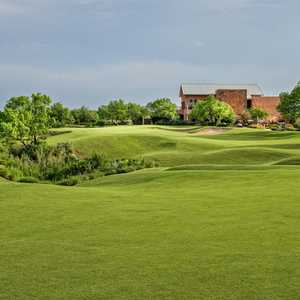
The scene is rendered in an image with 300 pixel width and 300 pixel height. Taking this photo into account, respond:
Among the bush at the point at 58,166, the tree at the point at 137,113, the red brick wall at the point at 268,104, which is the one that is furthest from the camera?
the red brick wall at the point at 268,104

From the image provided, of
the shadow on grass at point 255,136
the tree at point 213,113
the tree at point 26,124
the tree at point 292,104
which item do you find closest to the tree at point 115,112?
the tree at point 213,113


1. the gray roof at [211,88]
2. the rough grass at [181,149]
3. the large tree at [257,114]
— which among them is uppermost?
the gray roof at [211,88]

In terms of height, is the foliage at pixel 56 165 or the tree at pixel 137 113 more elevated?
the tree at pixel 137 113

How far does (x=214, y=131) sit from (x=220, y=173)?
162ft

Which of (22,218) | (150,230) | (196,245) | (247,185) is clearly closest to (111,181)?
(247,185)

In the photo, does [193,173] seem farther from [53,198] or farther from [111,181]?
[53,198]

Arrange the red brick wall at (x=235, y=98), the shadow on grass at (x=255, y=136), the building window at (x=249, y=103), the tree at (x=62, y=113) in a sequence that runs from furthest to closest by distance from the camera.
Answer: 1. the building window at (x=249, y=103)
2. the red brick wall at (x=235, y=98)
3. the tree at (x=62, y=113)
4. the shadow on grass at (x=255, y=136)

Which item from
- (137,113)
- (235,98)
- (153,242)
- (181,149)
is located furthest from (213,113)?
(153,242)

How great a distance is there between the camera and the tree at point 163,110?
116m

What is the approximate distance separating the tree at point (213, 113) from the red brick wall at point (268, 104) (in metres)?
27.4

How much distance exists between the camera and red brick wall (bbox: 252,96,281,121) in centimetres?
12645

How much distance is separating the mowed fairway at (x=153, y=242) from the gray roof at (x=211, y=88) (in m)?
125

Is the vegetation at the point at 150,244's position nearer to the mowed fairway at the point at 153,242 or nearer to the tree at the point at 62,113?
the mowed fairway at the point at 153,242

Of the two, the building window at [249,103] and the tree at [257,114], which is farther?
the building window at [249,103]
